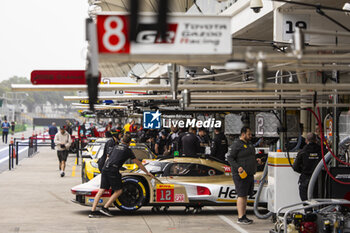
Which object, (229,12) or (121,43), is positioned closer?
(121,43)

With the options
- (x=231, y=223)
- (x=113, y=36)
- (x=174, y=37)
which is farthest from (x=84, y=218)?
(x=174, y=37)

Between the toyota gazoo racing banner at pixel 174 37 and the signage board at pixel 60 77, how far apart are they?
1552 millimetres

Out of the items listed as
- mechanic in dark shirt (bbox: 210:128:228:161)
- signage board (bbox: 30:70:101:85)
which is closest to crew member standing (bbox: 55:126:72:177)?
mechanic in dark shirt (bbox: 210:128:228:161)

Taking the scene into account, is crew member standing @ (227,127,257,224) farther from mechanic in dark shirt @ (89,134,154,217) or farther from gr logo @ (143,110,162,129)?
gr logo @ (143,110,162,129)

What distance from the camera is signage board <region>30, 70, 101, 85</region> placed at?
758 cm

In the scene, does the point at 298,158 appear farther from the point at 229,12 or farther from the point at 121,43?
the point at 229,12

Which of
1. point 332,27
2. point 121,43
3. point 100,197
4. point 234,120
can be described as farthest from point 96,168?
point 121,43

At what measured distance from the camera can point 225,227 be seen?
513 inches

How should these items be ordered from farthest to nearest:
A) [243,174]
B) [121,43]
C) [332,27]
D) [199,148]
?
[199,148] < [332,27] < [243,174] < [121,43]

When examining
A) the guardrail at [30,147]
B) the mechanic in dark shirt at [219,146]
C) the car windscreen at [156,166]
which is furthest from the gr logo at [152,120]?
the guardrail at [30,147]

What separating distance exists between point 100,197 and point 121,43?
869cm

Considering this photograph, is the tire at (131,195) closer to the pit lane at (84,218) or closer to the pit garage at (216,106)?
the pit garage at (216,106)

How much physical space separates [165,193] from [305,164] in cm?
324

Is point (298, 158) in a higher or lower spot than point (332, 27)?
lower
